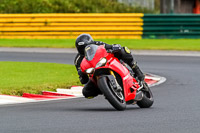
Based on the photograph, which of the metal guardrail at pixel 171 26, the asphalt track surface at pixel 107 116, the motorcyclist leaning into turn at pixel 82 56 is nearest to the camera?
the asphalt track surface at pixel 107 116

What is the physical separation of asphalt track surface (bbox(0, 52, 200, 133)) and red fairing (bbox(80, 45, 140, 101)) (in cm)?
31

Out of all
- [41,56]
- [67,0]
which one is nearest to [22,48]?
[41,56]

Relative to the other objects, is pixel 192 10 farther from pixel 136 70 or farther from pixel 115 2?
pixel 136 70

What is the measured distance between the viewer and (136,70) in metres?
9.88

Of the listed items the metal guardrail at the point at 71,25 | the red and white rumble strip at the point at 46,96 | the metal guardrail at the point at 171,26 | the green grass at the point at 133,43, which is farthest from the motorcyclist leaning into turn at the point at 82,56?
the metal guardrail at the point at 171,26

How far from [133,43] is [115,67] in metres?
15.7

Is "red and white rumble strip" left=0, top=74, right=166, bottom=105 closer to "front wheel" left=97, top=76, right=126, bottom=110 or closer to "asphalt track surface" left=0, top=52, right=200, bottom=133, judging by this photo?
"asphalt track surface" left=0, top=52, right=200, bottom=133

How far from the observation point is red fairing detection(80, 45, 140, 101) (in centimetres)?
904

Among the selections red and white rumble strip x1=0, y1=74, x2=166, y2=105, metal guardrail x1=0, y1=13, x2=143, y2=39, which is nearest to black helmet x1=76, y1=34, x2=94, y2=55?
red and white rumble strip x1=0, y1=74, x2=166, y2=105

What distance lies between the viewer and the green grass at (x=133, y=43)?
75.5 feet

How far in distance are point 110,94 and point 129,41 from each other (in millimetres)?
16720

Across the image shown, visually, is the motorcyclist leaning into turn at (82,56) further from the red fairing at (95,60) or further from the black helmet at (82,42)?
the red fairing at (95,60)

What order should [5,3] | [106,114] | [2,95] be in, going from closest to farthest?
1. [106,114]
2. [2,95]
3. [5,3]

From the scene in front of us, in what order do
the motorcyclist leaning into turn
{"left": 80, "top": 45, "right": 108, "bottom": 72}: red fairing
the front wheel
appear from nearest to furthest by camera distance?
the front wheel, {"left": 80, "top": 45, "right": 108, "bottom": 72}: red fairing, the motorcyclist leaning into turn
